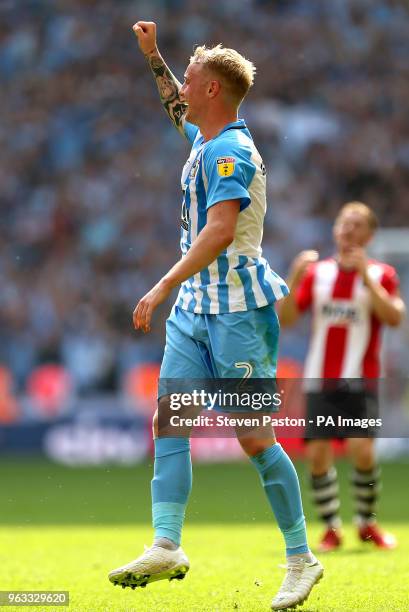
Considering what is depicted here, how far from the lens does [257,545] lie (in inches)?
285

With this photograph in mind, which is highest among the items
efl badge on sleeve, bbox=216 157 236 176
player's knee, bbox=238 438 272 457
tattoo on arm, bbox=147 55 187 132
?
tattoo on arm, bbox=147 55 187 132

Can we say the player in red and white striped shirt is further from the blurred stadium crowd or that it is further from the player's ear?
the blurred stadium crowd

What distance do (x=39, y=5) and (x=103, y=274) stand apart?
4.54m

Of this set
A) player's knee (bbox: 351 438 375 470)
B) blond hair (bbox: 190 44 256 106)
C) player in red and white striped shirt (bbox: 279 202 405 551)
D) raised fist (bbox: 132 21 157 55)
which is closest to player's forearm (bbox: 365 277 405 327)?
player in red and white striped shirt (bbox: 279 202 405 551)

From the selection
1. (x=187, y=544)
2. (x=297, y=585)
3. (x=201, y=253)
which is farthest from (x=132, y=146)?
(x=297, y=585)

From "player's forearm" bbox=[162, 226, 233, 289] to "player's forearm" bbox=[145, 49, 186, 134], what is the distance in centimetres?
102

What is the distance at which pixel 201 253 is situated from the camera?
4406 mm

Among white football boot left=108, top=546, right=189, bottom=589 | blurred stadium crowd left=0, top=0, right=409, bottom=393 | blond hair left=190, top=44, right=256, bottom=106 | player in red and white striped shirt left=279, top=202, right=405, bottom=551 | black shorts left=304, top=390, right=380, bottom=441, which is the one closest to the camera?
white football boot left=108, top=546, right=189, bottom=589

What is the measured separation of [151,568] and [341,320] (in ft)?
12.4

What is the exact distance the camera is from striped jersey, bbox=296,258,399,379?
776cm

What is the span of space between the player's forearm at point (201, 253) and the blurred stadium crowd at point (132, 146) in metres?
11.3

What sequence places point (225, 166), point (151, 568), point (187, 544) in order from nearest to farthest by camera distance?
1. point (151, 568)
2. point (225, 166)
3. point (187, 544)

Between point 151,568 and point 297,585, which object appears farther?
point 297,585

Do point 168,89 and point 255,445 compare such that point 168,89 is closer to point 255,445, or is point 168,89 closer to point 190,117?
point 190,117
